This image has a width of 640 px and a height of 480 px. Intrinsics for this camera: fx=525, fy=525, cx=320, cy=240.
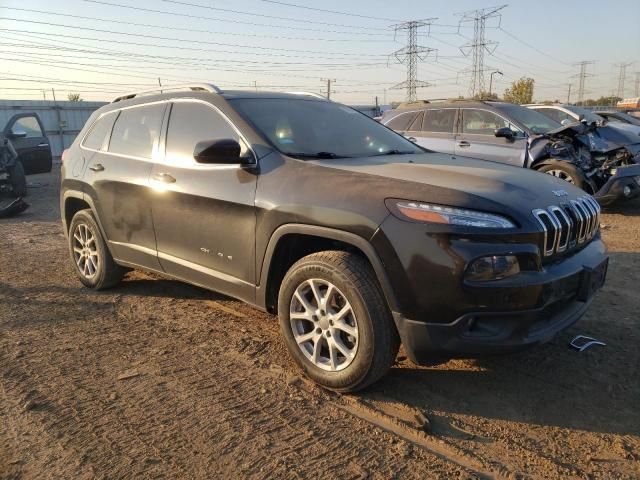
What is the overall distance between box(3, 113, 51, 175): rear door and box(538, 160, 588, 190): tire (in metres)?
11.5

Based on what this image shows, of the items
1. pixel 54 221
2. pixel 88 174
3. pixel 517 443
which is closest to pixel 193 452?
pixel 517 443

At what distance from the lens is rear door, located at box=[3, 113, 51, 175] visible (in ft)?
42.0

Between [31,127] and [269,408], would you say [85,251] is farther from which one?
[31,127]

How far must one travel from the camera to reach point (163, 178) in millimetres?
4035

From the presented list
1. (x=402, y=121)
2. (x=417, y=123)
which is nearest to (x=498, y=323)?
(x=417, y=123)

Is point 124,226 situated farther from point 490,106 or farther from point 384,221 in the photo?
point 490,106

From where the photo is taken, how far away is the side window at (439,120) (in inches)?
363

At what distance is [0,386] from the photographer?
320cm

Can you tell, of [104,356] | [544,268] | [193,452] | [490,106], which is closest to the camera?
[193,452]

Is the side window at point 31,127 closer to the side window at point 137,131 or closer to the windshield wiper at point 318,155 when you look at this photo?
the side window at point 137,131

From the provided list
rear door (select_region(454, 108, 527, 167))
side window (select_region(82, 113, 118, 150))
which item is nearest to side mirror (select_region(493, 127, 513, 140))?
rear door (select_region(454, 108, 527, 167))

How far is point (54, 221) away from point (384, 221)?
7.86 metres

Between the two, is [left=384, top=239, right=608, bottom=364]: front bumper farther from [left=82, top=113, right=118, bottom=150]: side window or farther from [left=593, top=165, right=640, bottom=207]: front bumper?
[left=593, top=165, right=640, bottom=207]: front bumper

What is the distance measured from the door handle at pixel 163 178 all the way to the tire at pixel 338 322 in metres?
1.36
